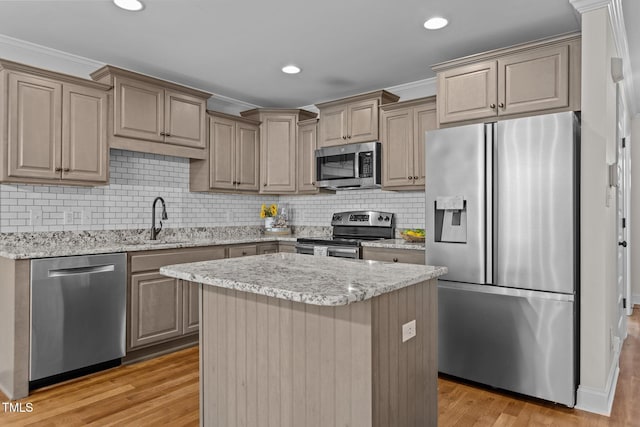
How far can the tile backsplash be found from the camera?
335 centimetres

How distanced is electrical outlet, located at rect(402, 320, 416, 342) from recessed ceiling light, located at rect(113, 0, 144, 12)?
Result: 8.33 feet

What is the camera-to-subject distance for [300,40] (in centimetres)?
323

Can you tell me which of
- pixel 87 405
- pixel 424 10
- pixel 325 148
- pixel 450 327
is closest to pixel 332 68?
pixel 325 148

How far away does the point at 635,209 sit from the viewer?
5.15 m

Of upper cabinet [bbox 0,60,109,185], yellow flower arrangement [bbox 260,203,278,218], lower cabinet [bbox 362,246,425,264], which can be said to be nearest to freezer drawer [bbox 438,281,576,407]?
lower cabinet [bbox 362,246,425,264]

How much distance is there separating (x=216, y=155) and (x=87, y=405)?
2.62 metres

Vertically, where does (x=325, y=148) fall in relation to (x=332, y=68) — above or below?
below

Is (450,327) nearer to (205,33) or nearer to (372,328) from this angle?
(372,328)

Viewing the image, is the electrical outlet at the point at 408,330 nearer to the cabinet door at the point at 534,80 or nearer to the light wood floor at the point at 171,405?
the light wood floor at the point at 171,405

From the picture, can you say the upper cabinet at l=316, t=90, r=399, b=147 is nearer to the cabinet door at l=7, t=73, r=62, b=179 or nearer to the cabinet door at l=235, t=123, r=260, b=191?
the cabinet door at l=235, t=123, r=260, b=191

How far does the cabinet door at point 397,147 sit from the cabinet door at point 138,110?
2144mm

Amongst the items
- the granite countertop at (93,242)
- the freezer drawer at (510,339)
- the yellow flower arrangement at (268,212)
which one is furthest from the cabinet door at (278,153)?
the freezer drawer at (510,339)

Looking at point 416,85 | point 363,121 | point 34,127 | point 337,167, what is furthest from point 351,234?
point 34,127

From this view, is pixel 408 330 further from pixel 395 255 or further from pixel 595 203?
pixel 395 255
